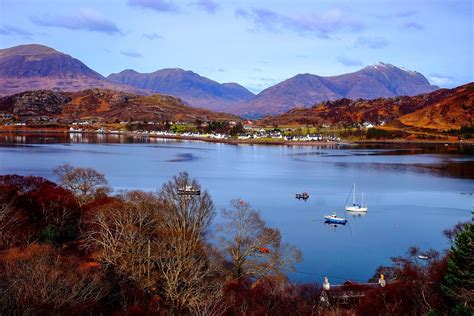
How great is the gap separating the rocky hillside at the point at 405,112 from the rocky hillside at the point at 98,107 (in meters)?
31.7

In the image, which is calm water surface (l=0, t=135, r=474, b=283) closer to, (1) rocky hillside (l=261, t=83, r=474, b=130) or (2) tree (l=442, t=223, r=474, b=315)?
(2) tree (l=442, t=223, r=474, b=315)

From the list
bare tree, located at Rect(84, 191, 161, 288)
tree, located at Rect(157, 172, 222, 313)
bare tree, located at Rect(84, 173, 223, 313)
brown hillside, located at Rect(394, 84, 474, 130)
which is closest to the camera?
tree, located at Rect(157, 172, 222, 313)

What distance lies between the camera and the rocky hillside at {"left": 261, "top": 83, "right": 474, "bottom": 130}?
10481cm

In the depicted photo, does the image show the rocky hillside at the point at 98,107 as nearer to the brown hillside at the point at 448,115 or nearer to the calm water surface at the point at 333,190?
the brown hillside at the point at 448,115

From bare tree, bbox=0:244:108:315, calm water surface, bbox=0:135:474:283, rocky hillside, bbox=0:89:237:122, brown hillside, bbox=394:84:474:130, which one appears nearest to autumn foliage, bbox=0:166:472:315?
bare tree, bbox=0:244:108:315

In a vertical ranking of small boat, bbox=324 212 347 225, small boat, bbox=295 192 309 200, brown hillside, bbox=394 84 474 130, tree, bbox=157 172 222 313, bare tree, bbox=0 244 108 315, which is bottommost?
small boat, bbox=324 212 347 225

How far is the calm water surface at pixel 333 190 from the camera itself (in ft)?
71.3

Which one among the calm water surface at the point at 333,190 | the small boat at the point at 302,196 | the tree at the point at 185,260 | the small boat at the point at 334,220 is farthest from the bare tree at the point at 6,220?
the small boat at the point at 302,196

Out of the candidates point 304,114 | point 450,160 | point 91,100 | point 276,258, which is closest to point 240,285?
point 276,258

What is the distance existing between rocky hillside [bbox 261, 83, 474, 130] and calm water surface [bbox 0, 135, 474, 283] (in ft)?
136

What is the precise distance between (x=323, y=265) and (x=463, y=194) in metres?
21.1

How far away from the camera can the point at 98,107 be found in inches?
6334

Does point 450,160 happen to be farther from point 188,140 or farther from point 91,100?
point 91,100

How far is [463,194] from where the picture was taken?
35.7 metres
